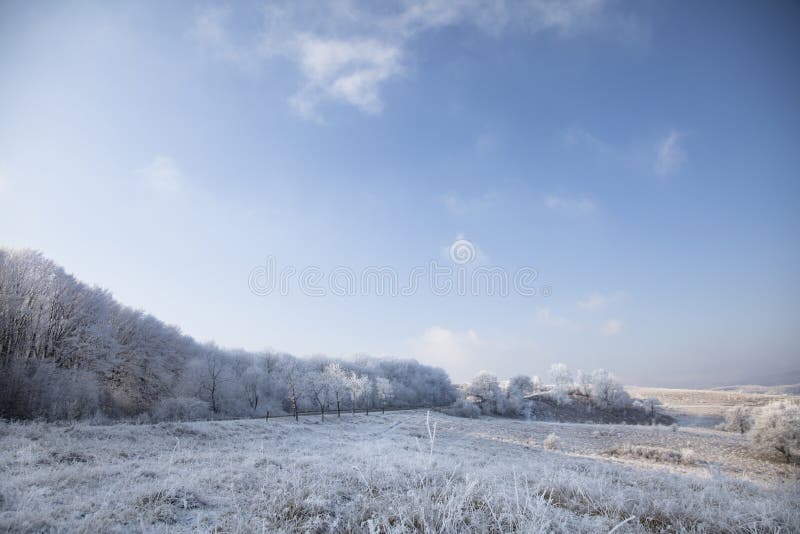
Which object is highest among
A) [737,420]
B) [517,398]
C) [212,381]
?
[212,381]

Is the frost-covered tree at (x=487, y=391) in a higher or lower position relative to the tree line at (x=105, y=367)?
lower

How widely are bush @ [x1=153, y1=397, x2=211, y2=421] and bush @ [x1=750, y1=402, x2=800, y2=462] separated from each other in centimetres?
5750

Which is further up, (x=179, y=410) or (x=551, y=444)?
(x=179, y=410)

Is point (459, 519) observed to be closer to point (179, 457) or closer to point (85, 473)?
point (85, 473)

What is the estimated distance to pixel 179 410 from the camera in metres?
38.1

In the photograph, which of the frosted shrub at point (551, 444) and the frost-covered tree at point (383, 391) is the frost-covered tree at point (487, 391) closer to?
the frost-covered tree at point (383, 391)

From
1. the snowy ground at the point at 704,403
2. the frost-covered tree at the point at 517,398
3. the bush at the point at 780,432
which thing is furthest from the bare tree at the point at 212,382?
the snowy ground at the point at 704,403

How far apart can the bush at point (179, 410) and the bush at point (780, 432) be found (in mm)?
57500

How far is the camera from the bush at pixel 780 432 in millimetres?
29094

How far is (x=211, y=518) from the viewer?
4.62 meters

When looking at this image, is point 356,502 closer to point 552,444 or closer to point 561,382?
point 552,444

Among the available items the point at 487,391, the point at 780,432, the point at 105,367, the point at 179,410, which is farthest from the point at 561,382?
the point at 105,367

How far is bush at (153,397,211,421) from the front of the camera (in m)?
36.5

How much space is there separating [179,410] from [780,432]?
59979mm
